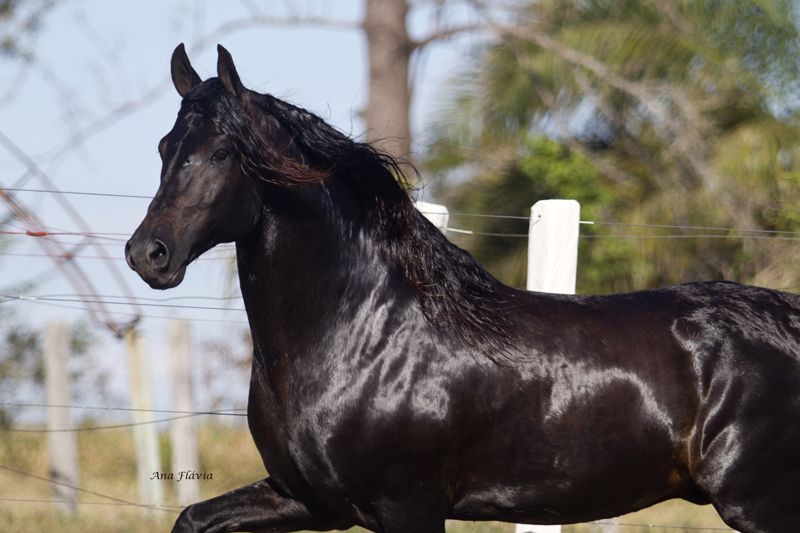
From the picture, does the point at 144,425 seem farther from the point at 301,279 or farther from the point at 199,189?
the point at 199,189

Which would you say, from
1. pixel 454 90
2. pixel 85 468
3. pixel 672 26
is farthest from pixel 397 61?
pixel 85 468

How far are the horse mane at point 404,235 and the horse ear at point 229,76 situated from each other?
0.22 feet

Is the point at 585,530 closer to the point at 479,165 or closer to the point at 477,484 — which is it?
the point at 477,484

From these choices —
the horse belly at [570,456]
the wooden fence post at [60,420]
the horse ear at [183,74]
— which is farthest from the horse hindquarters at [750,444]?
the wooden fence post at [60,420]

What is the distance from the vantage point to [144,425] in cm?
488

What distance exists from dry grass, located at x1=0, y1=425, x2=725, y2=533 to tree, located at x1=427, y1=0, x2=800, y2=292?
131 inches

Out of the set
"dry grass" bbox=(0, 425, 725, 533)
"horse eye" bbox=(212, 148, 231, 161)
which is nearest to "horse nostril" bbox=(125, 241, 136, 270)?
"horse eye" bbox=(212, 148, 231, 161)

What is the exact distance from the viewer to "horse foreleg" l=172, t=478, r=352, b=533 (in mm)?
2648

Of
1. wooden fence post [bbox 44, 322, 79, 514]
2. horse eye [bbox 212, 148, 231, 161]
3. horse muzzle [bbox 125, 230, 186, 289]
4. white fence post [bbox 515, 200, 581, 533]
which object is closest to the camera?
horse muzzle [bbox 125, 230, 186, 289]

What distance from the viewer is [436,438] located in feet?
7.89

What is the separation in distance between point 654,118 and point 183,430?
6.46m

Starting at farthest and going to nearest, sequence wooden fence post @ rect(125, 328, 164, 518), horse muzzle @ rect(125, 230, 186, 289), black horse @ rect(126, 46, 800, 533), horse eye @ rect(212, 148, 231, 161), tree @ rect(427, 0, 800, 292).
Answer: tree @ rect(427, 0, 800, 292)
wooden fence post @ rect(125, 328, 164, 518)
black horse @ rect(126, 46, 800, 533)
horse eye @ rect(212, 148, 231, 161)
horse muzzle @ rect(125, 230, 186, 289)

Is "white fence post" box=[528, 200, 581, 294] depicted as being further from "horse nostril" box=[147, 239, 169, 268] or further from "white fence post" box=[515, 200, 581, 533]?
"horse nostril" box=[147, 239, 169, 268]

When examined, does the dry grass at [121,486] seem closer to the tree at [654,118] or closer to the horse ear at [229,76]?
the horse ear at [229,76]
